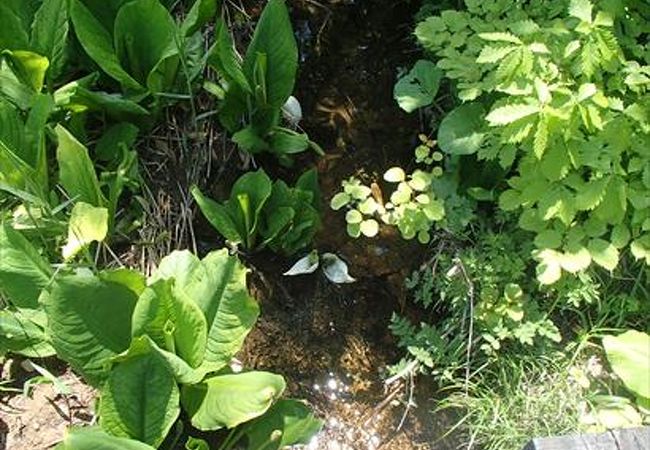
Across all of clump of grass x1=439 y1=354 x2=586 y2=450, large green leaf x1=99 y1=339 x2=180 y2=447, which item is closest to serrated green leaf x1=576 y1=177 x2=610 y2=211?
clump of grass x1=439 y1=354 x2=586 y2=450

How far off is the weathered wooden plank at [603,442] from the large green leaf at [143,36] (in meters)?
1.27

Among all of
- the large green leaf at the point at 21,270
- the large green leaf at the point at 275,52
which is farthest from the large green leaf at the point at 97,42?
the large green leaf at the point at 21,270

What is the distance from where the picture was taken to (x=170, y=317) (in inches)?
75.2

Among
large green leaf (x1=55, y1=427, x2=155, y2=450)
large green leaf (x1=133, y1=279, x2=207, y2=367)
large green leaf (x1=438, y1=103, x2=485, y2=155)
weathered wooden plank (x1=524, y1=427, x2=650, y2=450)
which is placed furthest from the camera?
large green leaf (x1=438, y1=103, x2=485, y2=155)

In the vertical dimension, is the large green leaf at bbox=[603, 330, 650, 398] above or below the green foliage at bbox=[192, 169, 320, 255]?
below

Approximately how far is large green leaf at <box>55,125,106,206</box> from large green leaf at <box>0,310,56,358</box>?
1.02 ft

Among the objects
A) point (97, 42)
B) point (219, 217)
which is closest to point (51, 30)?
point (97, 42)

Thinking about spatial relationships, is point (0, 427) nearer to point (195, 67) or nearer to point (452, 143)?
point (195, 67)

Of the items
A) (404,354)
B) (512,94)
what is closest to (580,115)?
(512,94)

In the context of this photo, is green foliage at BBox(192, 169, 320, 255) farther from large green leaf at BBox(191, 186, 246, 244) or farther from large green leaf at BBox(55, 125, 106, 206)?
large green leaf at BBox(55, 125, 106, 206)

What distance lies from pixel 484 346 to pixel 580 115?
0.63 m

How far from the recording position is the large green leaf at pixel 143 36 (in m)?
2.16

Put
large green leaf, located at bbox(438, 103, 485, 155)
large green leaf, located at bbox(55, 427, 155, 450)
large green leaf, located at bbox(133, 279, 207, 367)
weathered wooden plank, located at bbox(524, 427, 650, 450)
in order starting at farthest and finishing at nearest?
large green leaf, located at bbox(438, 103, 485, 155) → large green leaf, located at bbox(133, 279, 207, 367) → large green leaf, located at bbox(55, 427, 155, 450) → weathered wooden plank, located at bbox(524, 427, 650, 450)

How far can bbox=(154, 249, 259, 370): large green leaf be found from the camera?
1.94 meters
